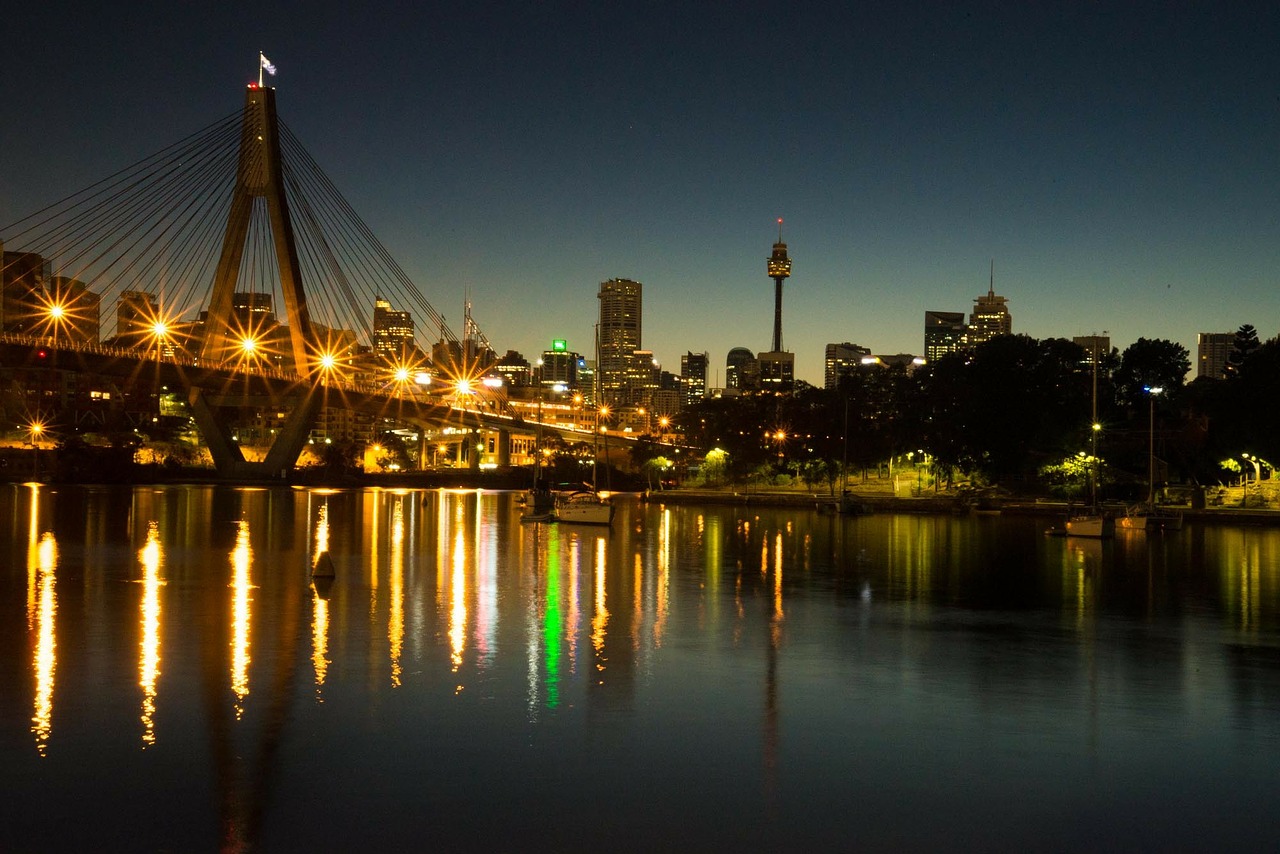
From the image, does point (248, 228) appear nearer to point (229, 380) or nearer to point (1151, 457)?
point (229, 380)

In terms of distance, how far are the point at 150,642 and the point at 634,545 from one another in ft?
80.7

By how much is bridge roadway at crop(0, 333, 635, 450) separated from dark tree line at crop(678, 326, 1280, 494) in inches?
944

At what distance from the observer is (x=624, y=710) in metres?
14.1

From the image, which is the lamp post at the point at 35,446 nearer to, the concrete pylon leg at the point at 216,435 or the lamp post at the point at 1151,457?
the concrete pylon leg at the point at 216,435

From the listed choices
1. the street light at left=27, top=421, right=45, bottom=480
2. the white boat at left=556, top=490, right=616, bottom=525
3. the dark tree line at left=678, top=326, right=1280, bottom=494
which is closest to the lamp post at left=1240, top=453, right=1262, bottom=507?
the dark tree line at left=678, top=326, right=1280, bottom=494

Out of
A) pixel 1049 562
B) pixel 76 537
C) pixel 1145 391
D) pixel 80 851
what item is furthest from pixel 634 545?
pixel 1145 391

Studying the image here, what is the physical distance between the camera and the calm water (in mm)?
10078

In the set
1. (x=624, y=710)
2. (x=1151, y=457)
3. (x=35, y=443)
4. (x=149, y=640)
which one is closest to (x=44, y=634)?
(x=149, y=640)

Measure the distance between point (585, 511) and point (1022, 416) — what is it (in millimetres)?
34694

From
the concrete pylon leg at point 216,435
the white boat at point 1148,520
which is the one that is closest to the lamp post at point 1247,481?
the white boat at point 1148,520

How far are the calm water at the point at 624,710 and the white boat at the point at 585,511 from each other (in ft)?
75.5

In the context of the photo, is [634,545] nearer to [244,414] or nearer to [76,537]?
[76,537]

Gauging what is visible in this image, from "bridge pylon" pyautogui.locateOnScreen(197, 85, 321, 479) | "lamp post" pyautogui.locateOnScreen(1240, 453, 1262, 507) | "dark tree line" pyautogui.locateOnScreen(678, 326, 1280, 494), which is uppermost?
"bridge pylon" pyautogui.locateOnScreen(197, 85, 321, 479)

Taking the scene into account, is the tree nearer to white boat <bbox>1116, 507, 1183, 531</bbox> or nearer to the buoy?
white boat <bbox>1116, 507, 1183, 531</bbox>
